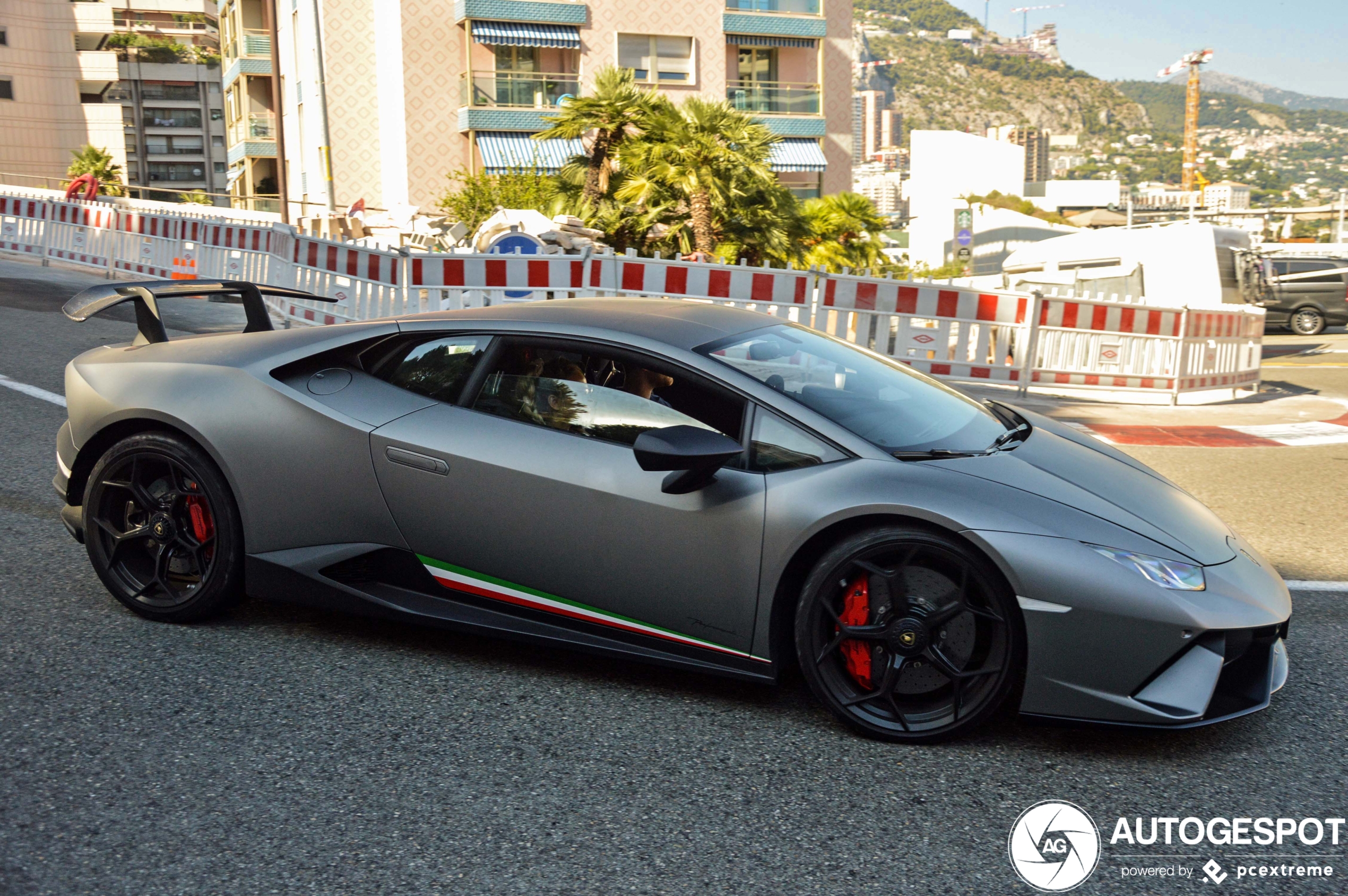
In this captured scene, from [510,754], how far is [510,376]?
118 cm

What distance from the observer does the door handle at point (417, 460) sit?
11.8ft

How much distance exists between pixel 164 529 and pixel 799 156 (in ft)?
140

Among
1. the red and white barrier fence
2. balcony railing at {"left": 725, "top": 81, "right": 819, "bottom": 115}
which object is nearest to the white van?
the red and white barrier fence

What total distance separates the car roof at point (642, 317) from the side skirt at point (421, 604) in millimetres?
830

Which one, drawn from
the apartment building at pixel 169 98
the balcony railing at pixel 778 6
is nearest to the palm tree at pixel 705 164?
the balcony railing at pixel 778 6

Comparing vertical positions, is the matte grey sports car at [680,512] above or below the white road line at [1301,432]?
above

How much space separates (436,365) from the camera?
3.78 meters

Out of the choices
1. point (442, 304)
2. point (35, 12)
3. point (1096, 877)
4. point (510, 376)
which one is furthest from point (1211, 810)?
point (35, 12)

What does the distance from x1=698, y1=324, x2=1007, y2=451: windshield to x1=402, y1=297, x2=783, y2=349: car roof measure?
78 millimetres

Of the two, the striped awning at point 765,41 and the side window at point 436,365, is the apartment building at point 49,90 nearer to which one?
the striped awning at point 765,41

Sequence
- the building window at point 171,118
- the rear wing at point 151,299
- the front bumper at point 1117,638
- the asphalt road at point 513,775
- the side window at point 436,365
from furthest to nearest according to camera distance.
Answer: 1. the building window at point 171,118
2. the rear wing at point 151,299
3. the side window at point 436,365
4. the front bumper at point 1117,638
5. the asphalt road at point 513,775

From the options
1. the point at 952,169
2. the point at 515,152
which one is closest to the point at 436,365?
the point at 515,152

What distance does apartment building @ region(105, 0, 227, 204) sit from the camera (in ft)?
312

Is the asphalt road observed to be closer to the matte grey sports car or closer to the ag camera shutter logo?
the ag camera shutter logo
